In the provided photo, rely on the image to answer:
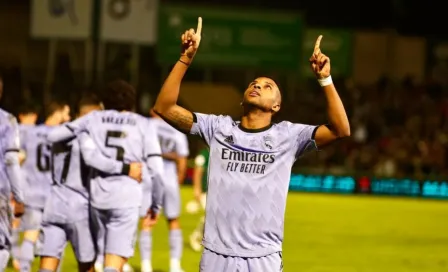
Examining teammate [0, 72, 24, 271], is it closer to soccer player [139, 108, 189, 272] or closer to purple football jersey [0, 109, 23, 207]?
purple football jersey [0, 109, 23, 207]

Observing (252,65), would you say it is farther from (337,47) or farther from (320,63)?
(320,63)

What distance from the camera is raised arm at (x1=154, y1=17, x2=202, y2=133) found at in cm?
646

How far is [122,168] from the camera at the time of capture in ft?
29.4

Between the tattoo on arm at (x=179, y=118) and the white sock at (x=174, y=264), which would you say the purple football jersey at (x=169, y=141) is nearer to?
the white sock at (x=174, y=264)

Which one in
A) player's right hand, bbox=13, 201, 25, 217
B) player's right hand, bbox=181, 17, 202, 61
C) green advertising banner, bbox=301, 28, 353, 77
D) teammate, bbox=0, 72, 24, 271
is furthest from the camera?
green advertising banner, bbox=301, 28, 353, 77

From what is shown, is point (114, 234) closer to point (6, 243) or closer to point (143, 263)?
point (6, 243)

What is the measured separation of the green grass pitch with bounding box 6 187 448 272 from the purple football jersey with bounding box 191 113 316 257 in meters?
6.46

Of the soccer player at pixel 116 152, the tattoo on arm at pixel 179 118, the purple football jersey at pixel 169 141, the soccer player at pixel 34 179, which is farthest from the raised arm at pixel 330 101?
the purple football jersey at pixel 169 141

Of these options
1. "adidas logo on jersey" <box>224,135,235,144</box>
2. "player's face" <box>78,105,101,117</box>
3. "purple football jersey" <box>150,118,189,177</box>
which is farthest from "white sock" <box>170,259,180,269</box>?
"adidas logo on jersey" <box>224,135,235,144</box>

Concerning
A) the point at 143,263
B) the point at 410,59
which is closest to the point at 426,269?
the point at 143,263

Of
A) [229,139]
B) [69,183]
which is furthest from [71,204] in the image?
[229,139]

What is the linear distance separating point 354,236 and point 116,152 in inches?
413

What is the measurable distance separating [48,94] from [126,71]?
328cm

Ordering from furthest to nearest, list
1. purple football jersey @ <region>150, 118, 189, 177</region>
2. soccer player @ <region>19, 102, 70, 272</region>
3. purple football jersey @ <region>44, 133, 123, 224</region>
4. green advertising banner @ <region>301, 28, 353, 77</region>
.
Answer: green advertising banner @ <region>301, 28, 353, 77</region>, purple football jersey @ <region>150, 118, 189, 177</region>, soccer player @ <region>19, 102, 70, 272</region>, purple football jersey @ <region>44, 133, 123, 224</region>
